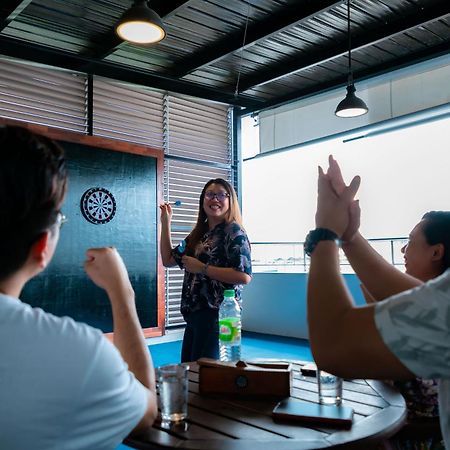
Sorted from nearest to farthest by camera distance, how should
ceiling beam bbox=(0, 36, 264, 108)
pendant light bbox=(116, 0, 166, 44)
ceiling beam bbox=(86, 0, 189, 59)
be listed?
pendant light bbox=(116, 0, 166, 44), ceiling beam bbox=(86, 0, 189, 59), ceiling beam bbox=(0, 36, 264, 108)

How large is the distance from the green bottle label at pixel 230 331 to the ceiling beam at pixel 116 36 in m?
3.24

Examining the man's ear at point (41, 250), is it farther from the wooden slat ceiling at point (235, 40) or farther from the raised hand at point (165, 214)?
the wooden slat ceiling at point (235, 40)

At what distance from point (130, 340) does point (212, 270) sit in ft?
4.18

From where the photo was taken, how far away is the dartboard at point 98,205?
203 inches

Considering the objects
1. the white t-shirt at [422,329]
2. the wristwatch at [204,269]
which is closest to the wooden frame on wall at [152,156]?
the wristwatch at [204,269]

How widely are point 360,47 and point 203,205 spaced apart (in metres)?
3.36

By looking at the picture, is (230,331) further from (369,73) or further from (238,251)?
(369,73)

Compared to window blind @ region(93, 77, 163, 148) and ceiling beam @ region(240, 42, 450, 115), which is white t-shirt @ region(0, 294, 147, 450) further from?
ceiling beam @ region(240, 42, 450, 115)

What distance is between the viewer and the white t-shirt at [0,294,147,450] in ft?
2.40

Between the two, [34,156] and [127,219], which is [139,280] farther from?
[34,156]

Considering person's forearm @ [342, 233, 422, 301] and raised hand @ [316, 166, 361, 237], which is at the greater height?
raised hand @ [316, 166, 361, 237]

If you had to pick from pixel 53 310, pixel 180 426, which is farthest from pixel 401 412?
pixel 53 310

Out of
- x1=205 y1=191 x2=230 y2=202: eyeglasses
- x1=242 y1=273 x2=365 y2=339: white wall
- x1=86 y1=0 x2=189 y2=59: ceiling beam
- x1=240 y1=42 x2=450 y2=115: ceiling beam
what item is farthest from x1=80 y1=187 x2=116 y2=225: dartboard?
x1=205 y1=191 x2=230 y2=202: eyeglasses

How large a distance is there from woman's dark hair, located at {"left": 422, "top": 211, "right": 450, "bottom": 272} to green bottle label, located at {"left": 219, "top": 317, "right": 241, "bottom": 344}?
925mm
